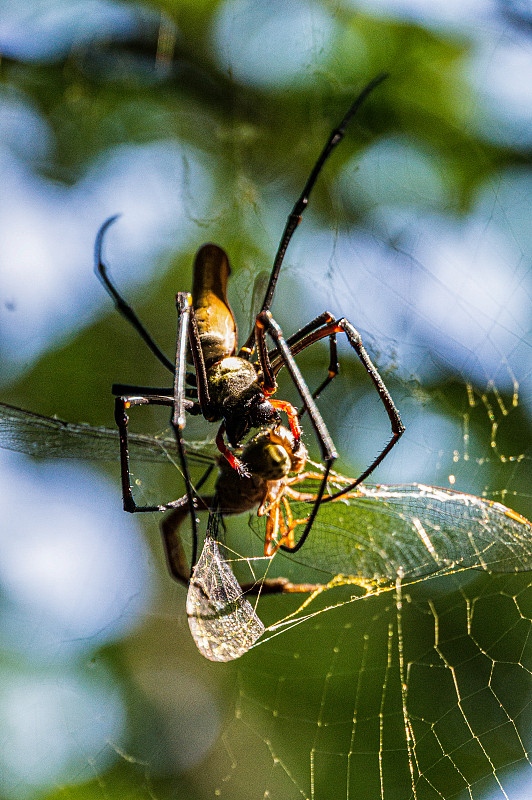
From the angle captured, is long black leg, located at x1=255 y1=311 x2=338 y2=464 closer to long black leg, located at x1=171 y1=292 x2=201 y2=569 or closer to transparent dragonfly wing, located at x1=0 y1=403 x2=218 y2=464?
long black leg, located at x1=171 y1=292 x2=201 y2=569

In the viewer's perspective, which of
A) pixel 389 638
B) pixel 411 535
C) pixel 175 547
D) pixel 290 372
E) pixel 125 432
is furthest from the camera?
pixel 389 638

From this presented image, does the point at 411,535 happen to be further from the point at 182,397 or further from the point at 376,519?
the point at 182,397

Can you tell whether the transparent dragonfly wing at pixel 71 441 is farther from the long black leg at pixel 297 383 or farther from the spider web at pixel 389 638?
the long black leg at pixel 297 383

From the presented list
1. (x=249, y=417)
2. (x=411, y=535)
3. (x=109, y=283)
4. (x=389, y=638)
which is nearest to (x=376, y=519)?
(x=411, y=535)

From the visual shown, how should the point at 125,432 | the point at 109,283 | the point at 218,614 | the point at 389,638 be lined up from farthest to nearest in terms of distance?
the point at 389,638 → the point at 109,283 → the point at 125,432 → the point at 218,614

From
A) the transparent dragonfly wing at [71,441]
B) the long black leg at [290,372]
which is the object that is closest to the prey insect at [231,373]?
the long black leg at [290,372]
